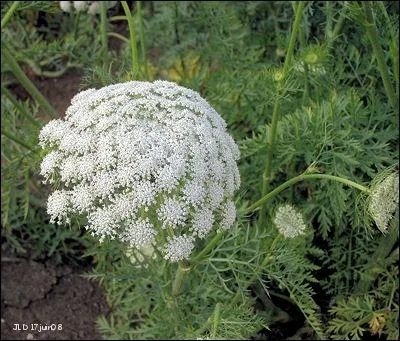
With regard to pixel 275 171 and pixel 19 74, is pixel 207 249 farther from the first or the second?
pixel 19 74

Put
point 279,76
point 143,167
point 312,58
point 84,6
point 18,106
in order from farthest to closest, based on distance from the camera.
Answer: point 84,6
point 18,106
point 312,58
point 279,76
point 143,167

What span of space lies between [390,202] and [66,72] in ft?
12.0

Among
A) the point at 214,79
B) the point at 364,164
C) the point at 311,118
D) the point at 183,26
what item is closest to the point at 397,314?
the point at 364,164

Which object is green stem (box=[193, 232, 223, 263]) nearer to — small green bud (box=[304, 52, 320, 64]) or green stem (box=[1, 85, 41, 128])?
small green bud (box=[304, 52, 320, 64])

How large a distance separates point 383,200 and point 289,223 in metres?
0.52

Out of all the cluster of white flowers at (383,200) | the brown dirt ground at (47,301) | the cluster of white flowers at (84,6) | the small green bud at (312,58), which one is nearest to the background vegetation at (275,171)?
the small green bud at (312,58)

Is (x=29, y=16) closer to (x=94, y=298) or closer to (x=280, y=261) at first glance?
(x=94, y=298)

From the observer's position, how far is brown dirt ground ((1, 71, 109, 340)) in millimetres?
3844

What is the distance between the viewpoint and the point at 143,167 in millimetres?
1970

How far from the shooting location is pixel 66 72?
5.26 metres

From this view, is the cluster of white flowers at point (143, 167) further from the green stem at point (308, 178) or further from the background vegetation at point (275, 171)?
the background vegetation at point (275, 171)

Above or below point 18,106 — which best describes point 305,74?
above

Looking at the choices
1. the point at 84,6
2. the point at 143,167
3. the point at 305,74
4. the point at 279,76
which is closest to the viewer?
the point at 143,167

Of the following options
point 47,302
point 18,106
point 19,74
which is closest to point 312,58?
point 19,74
